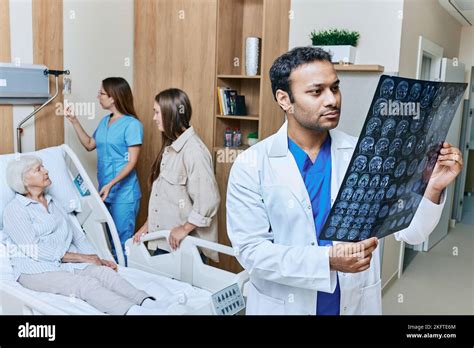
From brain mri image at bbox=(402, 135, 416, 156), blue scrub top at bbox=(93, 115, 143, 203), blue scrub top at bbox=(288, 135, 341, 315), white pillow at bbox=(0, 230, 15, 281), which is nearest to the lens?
brain mri image at bbox=(402, 135, 416, 156)

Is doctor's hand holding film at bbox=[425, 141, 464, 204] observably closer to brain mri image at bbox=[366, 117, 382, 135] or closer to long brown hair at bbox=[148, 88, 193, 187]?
brain mri image at bbox=[366, 117, 382, 135]

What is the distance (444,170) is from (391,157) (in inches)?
6.6

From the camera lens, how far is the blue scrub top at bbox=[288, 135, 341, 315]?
0.83 meters

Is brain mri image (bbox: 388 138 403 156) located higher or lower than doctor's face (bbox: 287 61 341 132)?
lower

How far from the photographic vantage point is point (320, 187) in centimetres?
84

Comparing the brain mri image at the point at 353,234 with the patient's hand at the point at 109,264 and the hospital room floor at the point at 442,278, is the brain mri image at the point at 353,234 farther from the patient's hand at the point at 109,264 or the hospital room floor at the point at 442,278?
the patient's hand at the point at 109,264

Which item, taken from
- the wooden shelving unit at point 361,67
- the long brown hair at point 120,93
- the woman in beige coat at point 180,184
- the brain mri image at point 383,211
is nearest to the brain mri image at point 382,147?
the brain mri image at point 383,211

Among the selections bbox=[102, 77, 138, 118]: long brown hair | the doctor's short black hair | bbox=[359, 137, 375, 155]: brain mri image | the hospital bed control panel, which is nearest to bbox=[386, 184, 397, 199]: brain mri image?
bbox=[359, 137, 375, 155]: brain mri image

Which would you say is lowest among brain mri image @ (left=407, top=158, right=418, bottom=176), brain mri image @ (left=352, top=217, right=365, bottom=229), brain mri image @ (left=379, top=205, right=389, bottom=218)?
brain mri image @ (left=352, top=217, right=365, bottom=229)

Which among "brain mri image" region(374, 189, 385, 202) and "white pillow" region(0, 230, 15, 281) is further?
"white pillow" region(0, 230, 15, 281)

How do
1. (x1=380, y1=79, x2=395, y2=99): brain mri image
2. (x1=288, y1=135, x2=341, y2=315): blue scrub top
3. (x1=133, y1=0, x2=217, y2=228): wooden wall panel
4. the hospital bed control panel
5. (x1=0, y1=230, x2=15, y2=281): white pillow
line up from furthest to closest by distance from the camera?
(x1=133, y1=0, x2=217, y2=228): wooden wall panel → (x1=0, y1=230, x2=15, y2=281): white pillow → the hospital bed control panel → (x1=288, y1=135, x2=341, y2=315): blue scrub top → (x1=380, y1=79, x2=395, y2=99): brain mri image

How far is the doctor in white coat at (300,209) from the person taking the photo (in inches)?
30.5

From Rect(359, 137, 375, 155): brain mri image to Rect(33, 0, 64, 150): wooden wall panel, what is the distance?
4.57 feet
